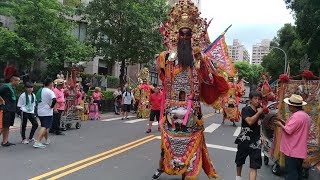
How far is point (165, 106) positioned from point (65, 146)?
15.8 ft

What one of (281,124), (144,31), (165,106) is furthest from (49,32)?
(281,124)

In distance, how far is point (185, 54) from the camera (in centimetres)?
733

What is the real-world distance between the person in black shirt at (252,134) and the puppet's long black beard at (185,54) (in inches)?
45.4

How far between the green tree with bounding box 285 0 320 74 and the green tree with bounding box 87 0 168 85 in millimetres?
8419

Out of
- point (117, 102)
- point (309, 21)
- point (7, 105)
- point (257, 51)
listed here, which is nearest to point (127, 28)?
point (117, 102)

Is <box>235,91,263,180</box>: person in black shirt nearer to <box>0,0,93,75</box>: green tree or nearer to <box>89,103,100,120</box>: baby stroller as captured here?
<box>89,103,100,120</box>: baby stroller

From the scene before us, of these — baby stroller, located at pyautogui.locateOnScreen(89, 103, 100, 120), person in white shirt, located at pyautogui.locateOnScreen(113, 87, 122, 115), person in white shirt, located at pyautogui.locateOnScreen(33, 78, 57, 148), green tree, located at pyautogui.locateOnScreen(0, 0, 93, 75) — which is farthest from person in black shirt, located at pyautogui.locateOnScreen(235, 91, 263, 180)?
person in white shirt, located at pyautogui.locateOnScreen(113, 87, 122, 115)

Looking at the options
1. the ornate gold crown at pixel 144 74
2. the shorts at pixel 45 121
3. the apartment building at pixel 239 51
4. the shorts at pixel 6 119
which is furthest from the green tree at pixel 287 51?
the apartment building at pixel 239 51

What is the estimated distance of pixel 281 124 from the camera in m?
6.96

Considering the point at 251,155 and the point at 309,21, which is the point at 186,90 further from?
the point at 309,21

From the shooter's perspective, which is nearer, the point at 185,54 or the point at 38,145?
the point at 185,54

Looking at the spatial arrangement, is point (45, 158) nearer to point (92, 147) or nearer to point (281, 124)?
point (92, 147)

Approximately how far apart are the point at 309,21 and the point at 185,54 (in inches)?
789

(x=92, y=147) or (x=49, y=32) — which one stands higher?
(x=49, y=32)
